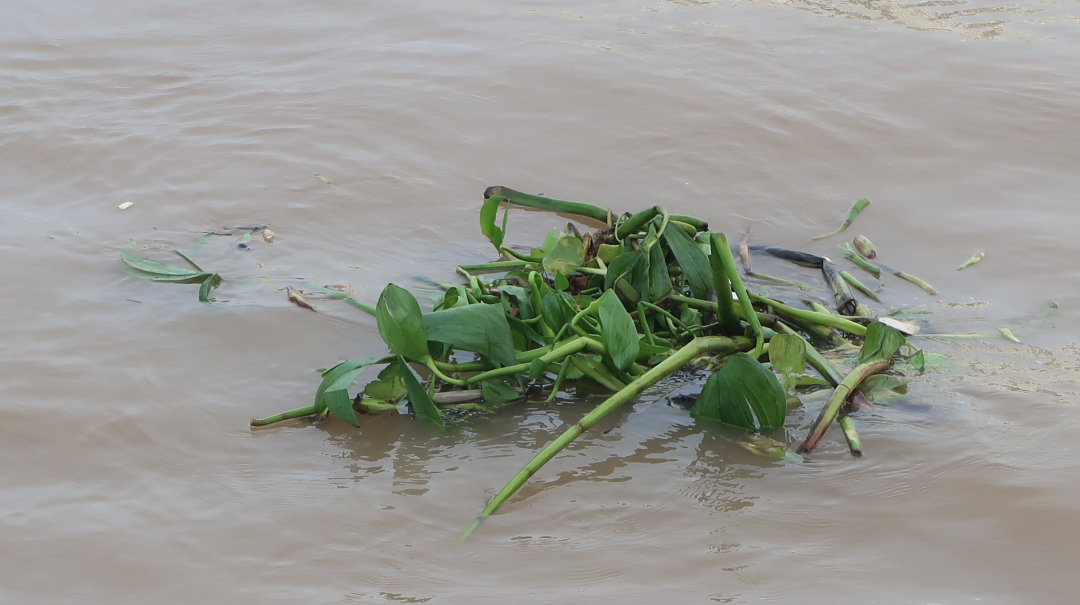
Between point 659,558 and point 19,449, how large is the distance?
1.15 metres

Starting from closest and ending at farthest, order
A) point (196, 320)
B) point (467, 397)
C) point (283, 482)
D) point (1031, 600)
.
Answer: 1. point (1031, 600)
2. point (283, 482)
3. point (467, 397)
4. point (196, 320)

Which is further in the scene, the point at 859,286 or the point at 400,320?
the point at 859,286

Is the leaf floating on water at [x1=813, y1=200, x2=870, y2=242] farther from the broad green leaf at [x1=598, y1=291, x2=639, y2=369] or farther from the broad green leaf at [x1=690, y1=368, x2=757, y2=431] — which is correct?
the broad green leaf at [x1=598, y1=291, x2=639, y2=369]

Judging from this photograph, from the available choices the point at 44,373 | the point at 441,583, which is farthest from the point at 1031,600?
the point at 44,373

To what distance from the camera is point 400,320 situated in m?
1.62

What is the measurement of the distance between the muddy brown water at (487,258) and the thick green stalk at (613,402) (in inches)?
2.3

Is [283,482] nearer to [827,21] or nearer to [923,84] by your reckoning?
[923,84]

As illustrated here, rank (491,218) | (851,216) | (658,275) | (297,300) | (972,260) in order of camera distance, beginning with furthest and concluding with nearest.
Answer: (851,216) → (972,260) → (297,300) → (491,218) → (658,275)

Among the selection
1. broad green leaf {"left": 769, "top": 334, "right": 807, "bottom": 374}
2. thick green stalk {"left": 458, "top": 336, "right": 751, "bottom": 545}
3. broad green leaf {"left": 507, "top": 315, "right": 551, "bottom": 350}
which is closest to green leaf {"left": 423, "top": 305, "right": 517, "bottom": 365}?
broad green leaf {"left": 507, "top": 315, "right": 551, "bottom": 350}

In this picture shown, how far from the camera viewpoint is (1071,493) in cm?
151

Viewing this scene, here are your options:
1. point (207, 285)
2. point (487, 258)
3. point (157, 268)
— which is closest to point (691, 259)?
point (487, 258)

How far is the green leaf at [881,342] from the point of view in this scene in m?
1.78

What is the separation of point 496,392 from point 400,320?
252 mm

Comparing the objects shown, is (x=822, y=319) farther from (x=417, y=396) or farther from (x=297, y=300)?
(x=297, y=300)
